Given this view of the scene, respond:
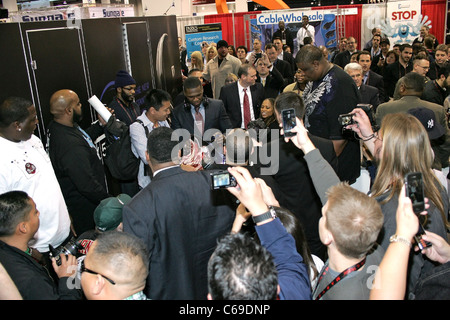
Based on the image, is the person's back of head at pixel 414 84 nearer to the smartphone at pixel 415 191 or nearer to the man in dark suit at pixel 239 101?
the man in dark suit at pixel 239 101

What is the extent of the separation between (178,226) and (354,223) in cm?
110

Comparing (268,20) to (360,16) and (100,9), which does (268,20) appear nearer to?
(360,16)

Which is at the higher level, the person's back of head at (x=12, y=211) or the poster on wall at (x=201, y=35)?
the poster on wall at (x=201, y=35)

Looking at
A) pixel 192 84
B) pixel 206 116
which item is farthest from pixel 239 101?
pixel 192 84

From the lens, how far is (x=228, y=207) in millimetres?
2543

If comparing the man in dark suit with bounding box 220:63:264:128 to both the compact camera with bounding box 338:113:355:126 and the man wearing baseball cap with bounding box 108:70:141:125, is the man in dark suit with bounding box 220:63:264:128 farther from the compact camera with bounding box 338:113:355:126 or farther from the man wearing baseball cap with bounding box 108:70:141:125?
the compact camera with bounding box 338:113:355:126

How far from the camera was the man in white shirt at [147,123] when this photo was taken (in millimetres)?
3822

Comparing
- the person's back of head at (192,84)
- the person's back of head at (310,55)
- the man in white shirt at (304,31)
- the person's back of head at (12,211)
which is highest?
the man in white shirt at (304,31)

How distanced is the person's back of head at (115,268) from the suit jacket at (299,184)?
4.85 ft

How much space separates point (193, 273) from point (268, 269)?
4.06 feet

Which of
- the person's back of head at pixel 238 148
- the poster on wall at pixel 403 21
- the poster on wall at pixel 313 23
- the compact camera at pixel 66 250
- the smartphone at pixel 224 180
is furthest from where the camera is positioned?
the poster on wall at pixel 313 23

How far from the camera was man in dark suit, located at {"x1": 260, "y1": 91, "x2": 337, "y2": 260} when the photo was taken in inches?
121

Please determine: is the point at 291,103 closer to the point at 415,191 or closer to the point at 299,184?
the point at 299,184

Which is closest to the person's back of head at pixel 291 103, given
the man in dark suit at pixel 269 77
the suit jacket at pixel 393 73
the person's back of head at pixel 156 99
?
the person's back of head at pixel 156 99
